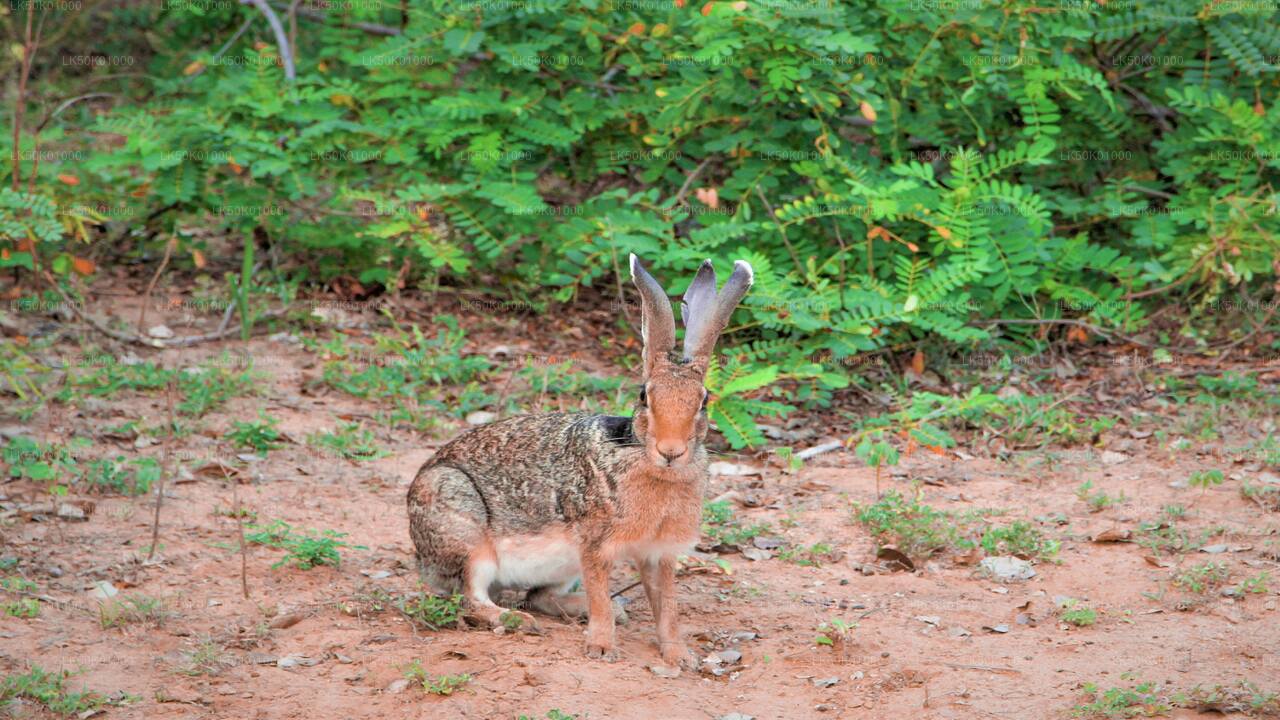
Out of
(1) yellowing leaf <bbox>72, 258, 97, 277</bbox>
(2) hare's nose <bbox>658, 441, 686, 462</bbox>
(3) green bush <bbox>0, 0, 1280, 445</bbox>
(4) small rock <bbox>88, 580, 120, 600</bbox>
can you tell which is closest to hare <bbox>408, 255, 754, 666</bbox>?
(2) hare's nose <bbox>658, 441, 686, 462</bbox>

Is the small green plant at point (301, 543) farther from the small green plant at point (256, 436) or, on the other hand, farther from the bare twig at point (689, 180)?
the bare twig at point (689, 180)

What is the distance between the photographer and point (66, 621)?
5.62m

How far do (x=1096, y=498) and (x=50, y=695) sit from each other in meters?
5.15

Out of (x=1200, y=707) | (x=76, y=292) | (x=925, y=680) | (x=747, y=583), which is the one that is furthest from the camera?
(x=76, y=292)

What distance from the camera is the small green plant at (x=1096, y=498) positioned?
7.16m

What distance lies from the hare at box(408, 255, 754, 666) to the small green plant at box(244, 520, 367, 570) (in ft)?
1.76

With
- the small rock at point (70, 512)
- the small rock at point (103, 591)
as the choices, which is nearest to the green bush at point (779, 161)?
the small rock at point (70, 512)

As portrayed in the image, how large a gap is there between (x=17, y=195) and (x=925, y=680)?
253 inches

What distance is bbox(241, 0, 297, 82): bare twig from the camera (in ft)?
33.0

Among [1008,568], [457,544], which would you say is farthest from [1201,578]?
[457,544]

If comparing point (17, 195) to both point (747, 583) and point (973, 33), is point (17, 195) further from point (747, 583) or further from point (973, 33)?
point (973, 33)

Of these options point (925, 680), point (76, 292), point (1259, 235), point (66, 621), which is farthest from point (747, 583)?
point (76, 292)

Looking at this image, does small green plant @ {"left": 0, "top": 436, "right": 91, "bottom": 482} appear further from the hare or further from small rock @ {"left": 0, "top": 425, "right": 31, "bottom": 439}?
the hare

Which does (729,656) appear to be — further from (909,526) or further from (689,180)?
(689,180)
